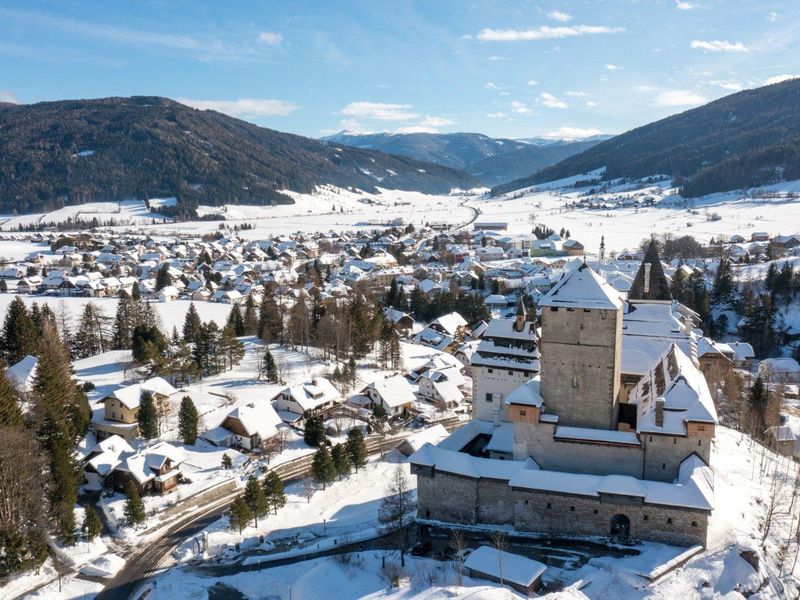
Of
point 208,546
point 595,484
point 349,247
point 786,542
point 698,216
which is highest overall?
point 698,216

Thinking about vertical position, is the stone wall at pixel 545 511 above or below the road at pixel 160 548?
above

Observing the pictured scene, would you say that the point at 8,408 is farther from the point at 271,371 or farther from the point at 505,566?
the point at 505,566

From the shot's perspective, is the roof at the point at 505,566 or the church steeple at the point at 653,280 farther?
the church steeple at the point at 653,280

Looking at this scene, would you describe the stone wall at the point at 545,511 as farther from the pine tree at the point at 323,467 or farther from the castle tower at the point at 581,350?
the pine tree at the point at 323,467

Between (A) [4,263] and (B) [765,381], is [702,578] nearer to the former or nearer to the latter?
(B) [765,381]

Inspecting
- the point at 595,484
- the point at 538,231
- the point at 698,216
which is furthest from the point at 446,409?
the point at 698,216

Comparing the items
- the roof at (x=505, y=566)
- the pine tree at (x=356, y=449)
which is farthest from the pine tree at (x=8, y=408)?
the roof at (x=505, y=566)

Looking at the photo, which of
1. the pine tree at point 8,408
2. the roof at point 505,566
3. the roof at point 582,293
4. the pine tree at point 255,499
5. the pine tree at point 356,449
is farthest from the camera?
the pine tree at point 356,449
